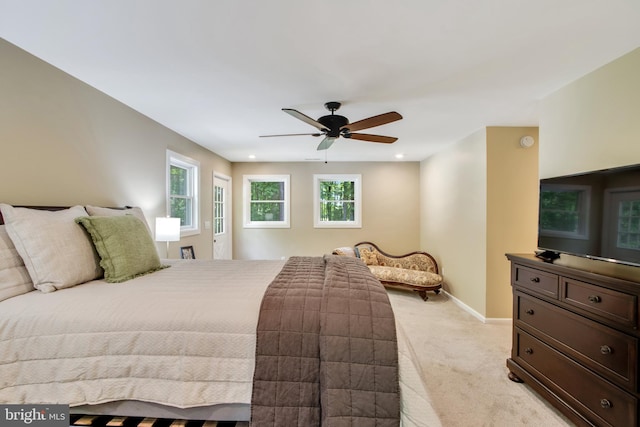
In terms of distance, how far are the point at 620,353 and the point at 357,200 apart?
14.3 ft

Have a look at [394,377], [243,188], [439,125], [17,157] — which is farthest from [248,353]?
[243,188]

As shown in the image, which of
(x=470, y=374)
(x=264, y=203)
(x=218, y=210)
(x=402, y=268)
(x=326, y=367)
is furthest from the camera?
(x=264, y=203)

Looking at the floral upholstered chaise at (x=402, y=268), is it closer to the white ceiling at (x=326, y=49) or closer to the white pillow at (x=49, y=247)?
the white ceiling at (x=326, y=49)

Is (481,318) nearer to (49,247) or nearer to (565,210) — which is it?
(565,210)

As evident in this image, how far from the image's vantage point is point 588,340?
154 centimetres

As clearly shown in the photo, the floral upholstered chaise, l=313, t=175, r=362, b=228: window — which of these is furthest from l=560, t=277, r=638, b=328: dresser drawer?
l=313, t=175, r=362, b=228: window

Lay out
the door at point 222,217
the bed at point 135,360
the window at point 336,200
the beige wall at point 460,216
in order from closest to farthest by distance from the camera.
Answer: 1. the bed at point 135,360
2. the beige wall at point 460,216
3. the door at point 222,217
4. the window at point 336,200

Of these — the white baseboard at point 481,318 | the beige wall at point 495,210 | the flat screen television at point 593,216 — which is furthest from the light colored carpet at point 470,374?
the flat screen television at point 593,216

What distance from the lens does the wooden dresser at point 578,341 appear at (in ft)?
4.42

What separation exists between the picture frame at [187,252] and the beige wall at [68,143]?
0.66 m

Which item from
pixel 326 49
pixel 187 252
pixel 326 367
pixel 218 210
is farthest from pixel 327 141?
pixel 218 210

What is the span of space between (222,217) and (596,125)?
5.19 metres

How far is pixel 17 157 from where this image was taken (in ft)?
5.73

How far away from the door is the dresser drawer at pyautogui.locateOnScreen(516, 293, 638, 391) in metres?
4.45
